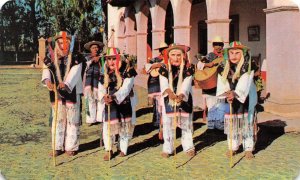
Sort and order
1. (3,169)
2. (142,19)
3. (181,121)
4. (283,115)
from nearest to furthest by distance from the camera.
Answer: (3,169) → (181,121) → (283,115) → (142,19)

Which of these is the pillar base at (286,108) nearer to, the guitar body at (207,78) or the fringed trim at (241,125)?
the guitar body at (207,78)

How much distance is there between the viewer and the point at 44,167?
5.48 meters

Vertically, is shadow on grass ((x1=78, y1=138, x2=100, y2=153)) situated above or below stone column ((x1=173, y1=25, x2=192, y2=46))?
below

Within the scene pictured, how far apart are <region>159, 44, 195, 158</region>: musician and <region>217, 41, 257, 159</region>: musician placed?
1.57ft

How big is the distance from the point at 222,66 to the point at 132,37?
16.9m

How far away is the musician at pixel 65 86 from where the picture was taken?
5820 mm

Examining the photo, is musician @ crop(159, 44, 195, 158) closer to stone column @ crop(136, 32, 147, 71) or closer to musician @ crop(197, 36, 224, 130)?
musician @ crop(197, 36, 224, 130)

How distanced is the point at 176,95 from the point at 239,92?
0.86 m

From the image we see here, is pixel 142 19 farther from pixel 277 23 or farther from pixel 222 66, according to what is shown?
pixel 222 66

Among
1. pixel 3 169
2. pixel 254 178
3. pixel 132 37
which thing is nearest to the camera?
pixel 254 178

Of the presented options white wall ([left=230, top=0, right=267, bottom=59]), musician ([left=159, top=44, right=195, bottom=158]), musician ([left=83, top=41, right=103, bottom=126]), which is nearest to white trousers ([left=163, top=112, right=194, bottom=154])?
musician ([left=159, top=44, right=195, bottom=158])

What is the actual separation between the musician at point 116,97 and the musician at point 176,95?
50 cm

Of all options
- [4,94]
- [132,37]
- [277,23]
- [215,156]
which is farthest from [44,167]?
[132,37]

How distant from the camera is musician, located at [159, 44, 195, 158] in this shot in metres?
5.69
